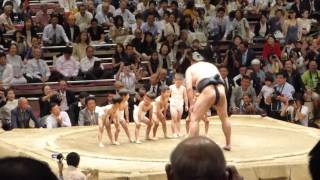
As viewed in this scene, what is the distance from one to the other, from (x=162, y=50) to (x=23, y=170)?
825 centimetres

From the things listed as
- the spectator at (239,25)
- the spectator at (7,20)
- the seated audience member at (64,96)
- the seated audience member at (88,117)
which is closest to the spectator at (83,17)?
the spectator at (7,20)

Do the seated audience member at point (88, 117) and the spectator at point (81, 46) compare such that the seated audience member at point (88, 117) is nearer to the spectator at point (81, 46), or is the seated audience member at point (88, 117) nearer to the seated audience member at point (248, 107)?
the spectator at point (81, 46)

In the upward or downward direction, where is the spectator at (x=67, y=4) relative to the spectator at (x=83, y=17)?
upward

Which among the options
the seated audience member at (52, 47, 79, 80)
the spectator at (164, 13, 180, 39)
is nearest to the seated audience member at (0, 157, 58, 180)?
the seated audience member at (52, 47, 79, 80)

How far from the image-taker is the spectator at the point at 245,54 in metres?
9.64

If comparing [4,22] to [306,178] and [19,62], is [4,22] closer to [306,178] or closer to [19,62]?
[19,62]

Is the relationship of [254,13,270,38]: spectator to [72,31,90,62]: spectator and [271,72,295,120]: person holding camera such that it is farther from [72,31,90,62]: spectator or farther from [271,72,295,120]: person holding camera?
[72,31,90,62]: spectator

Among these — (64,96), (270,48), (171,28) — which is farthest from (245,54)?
(64,96)

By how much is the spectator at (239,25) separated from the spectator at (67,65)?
254cm

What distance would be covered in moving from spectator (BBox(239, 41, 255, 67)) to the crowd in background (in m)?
0.01

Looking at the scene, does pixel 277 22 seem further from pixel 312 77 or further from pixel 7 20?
pixel 7 20

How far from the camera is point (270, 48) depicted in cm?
987

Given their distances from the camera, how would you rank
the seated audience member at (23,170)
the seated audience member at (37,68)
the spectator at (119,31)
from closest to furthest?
the seated audience member at (23,170) < the seated audience member at (37,68) < the spectator at (119,31)

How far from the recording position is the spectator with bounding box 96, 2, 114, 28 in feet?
33.5
